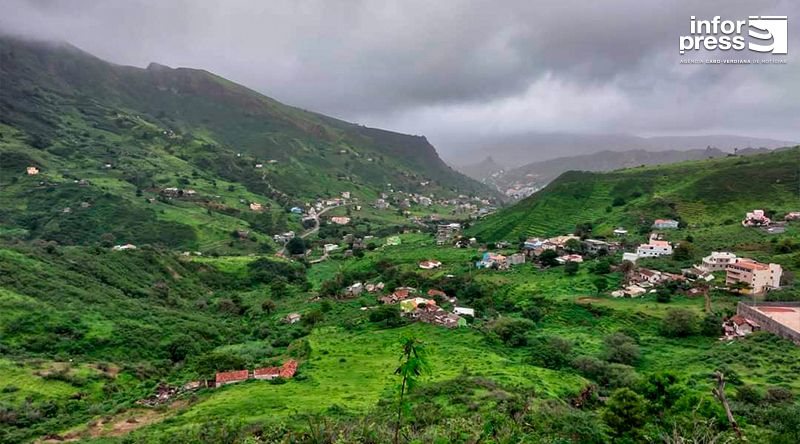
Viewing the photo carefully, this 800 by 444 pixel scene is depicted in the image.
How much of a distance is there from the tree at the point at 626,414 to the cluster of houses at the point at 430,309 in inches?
955

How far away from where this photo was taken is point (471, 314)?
49281mm

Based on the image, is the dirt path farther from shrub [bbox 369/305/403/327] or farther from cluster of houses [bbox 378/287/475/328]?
cluster of houses [bbox 378/287/475/328]

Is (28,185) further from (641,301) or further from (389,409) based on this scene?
(641,301)

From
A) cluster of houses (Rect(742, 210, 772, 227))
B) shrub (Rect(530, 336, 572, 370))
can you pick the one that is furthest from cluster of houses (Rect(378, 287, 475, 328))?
cluster of houses (Rect(742, 210, 772, 227))

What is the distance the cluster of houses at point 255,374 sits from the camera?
33938 mm

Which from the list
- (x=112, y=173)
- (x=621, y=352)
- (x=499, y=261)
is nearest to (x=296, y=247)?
(x=499, y=261)

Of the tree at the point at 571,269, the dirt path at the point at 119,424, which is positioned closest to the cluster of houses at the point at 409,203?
the tree at the point at 571,269

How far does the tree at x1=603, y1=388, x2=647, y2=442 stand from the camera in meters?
21.2

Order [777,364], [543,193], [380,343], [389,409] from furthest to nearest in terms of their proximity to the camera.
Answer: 1. [543,193]
2. [380,343]
3. [777,364]
4. [389,409]

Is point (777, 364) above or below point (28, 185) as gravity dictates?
below

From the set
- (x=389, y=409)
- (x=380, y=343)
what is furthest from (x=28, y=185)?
(x=389, y=409)

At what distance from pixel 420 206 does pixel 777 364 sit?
14869 cm

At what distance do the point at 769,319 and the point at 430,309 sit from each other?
29787mm

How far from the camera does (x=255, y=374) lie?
3469cm
